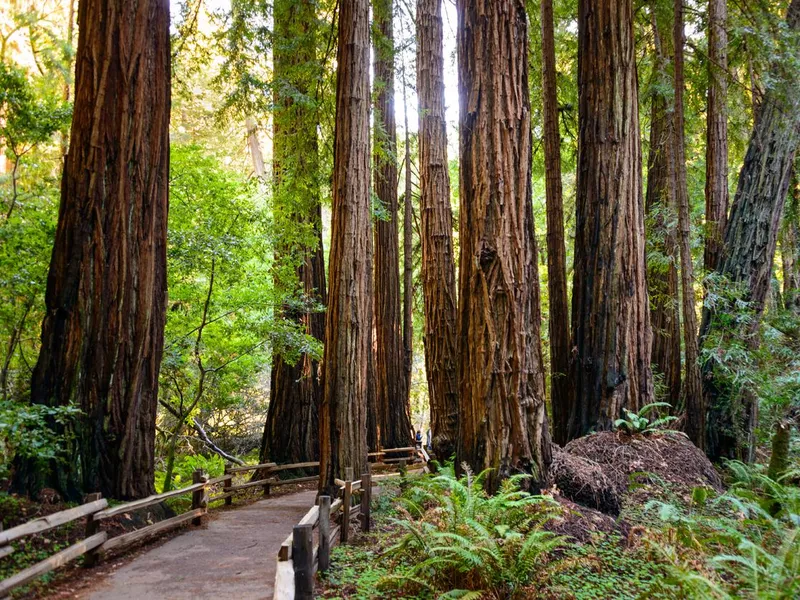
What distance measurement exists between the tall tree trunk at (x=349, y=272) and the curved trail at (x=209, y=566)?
1.36 m

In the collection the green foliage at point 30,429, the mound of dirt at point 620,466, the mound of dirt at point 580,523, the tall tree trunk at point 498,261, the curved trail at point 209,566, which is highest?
the tall tree trunk at point 498,261

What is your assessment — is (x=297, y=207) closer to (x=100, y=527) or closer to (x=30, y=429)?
(x=30, y=429)

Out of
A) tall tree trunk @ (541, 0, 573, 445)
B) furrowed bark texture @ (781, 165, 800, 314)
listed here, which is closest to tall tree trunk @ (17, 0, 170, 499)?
tall tree trunk @ (541, 0, 573, 445)

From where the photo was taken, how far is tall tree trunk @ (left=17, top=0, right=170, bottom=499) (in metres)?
7.57

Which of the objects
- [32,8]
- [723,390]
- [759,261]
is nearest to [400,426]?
[723,390]

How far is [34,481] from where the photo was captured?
716cm

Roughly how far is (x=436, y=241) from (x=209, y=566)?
6.89 m

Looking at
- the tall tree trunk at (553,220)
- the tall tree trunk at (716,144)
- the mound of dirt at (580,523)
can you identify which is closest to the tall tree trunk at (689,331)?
the tall tree trunk at (716,144)

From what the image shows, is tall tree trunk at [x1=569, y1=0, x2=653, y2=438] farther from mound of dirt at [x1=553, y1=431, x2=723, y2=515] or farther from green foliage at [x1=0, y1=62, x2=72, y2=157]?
green foliage at [x1=0, y1=62, x2=72, y2=157]

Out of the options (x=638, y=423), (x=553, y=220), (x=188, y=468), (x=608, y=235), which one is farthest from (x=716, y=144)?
(x=188, y=468)

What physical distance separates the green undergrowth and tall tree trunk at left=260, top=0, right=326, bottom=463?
7.36 meters

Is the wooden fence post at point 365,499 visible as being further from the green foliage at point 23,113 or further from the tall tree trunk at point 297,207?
the green foliage at point 23,113

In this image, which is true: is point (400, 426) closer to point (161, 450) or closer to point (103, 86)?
point (161, 450)

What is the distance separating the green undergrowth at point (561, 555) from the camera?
4.14 m
